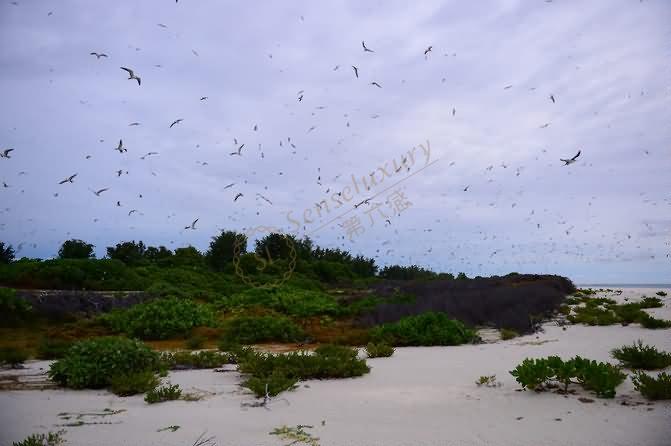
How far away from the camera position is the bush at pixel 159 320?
12.3 metres

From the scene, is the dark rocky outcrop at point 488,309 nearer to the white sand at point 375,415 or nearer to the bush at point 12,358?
the white sand at point 375,415

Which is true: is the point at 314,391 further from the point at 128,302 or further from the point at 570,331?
the point at 128,302

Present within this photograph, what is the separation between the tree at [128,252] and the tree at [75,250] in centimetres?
165

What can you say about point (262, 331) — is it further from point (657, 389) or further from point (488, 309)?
point (657, 389)

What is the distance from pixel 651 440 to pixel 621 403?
39.6 inches

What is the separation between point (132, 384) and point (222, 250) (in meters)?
31.9

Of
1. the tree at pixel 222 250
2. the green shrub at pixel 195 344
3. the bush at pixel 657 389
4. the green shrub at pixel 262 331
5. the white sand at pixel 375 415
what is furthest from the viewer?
the tree at pixel 222 250

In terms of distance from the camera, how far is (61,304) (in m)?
14.8

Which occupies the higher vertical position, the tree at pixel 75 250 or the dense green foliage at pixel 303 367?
the tree at pixel 75 250

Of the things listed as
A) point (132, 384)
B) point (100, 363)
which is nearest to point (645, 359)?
point (132, 384)

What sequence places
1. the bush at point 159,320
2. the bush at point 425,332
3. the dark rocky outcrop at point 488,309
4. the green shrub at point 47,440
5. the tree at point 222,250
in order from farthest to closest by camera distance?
the tree at point 222,250 → the dark rocky outcrop at point 488,309 → the bush at point 159,320 → the bush at point 425,332 → the green shrub at point 47,440

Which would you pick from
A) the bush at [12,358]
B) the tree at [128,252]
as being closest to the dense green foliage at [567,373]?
the bush at [12,358]

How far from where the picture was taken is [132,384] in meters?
5.58

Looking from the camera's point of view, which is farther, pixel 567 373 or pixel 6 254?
pixel 6 254
